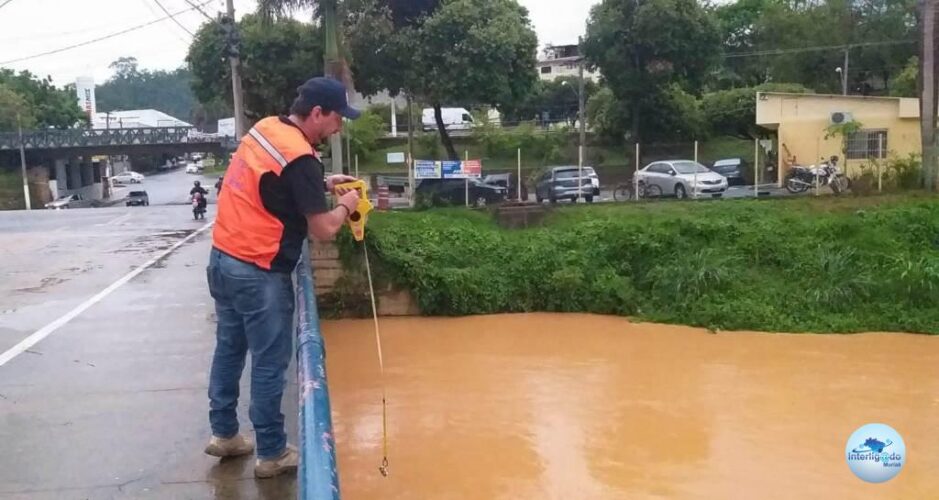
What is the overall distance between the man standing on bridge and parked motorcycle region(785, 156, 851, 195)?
1892cm

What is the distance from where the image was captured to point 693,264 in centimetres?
1545

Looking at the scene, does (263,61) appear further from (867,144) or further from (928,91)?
(928,91)

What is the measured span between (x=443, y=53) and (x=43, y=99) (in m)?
49.7

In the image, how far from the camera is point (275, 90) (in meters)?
32.8

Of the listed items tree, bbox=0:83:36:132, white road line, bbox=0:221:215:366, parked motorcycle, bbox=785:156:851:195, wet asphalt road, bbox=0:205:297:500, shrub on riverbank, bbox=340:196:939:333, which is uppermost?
tree, bbox=0:83:36:132

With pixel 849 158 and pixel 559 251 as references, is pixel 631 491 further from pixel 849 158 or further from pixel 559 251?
pixel 849 158

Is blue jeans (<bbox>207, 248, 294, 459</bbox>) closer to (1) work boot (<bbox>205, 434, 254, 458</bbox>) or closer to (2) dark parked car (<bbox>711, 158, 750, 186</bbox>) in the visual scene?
(1) work boot (<bbox>205, 434, 254, 458</bbox>)

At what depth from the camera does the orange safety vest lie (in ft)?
11.5

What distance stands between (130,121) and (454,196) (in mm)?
68179

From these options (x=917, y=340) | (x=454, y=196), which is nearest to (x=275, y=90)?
(x=454, y=196)

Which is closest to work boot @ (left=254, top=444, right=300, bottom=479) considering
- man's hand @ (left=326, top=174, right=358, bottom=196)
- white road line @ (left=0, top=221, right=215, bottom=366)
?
man's hand @ (left=326, top=174, right=358, bottom=196)

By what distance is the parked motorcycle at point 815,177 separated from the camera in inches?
823

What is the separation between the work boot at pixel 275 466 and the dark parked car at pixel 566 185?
20.5 meters

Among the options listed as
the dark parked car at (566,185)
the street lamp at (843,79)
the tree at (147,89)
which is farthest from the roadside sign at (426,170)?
the tree at (147,89)
